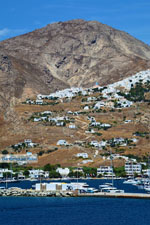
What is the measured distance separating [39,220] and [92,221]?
28.2 ft

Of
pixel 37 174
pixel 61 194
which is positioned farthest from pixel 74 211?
pixel 37 174

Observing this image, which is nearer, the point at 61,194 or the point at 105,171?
the point at 61,194

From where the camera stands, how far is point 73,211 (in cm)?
11031

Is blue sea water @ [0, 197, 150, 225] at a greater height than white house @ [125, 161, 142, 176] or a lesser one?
lesser

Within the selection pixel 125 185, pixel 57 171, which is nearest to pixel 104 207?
pixel 125 185

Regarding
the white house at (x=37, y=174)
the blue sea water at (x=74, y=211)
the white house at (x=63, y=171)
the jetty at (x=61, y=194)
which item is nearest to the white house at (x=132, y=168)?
the white house at (x=63, y=171)

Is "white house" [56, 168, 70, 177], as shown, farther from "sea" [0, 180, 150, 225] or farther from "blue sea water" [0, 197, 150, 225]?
"blue sea water" [0, 197, 150, 225]

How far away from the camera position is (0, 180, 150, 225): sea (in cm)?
10031

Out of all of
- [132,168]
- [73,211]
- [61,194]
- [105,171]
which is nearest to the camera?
[73,211]

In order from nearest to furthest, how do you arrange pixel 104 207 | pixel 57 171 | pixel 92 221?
pixel 92 221 → pixel 104 207 → pixel 57 171

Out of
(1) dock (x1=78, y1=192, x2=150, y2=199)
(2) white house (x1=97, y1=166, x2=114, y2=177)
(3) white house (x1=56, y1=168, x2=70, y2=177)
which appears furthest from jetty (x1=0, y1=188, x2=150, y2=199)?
(2) white house (x1=97, y1=166, x2=114, y2=177)

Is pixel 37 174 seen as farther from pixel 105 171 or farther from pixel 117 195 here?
pixel 117 195

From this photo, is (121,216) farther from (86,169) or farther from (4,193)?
(86,169)

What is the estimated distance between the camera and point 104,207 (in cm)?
11469
